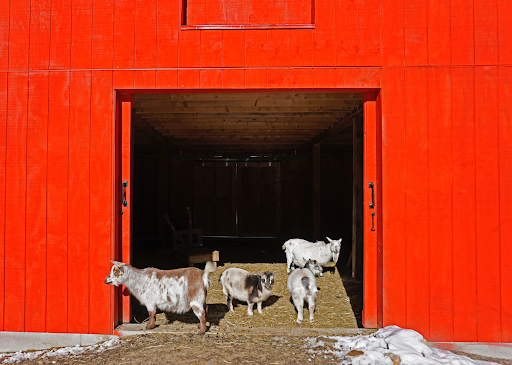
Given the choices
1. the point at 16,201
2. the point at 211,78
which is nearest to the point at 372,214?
the point at 211,78

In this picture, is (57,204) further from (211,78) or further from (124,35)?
(211,78)

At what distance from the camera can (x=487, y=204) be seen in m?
4.07

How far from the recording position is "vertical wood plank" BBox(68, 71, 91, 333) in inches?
167

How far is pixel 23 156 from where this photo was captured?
14.2ft

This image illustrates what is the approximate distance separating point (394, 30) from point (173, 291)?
4.57 meters

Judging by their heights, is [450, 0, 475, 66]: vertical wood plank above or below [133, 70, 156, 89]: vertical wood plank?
above

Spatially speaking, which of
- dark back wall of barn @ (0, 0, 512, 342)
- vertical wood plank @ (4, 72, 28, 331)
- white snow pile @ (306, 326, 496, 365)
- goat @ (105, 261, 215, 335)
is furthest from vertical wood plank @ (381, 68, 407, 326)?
vertical wood plank @ (4, 72, 28, 331)

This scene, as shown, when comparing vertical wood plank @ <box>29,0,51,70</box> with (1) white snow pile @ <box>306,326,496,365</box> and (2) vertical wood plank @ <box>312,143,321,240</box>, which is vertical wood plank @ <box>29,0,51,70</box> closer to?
(1) white snow pile @ <box>306,326,496,365</box>

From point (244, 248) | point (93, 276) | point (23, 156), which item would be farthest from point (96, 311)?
point (244, 248)

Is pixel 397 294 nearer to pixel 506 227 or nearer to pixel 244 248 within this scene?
pixel 506 227

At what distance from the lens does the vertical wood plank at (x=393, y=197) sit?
411 centimetres

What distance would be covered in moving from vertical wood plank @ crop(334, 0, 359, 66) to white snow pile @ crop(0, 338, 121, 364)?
4.67m

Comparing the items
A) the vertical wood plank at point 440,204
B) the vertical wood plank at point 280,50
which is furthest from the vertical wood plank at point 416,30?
the vertical wood plank at point 280,50

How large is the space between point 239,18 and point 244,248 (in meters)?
8.70
